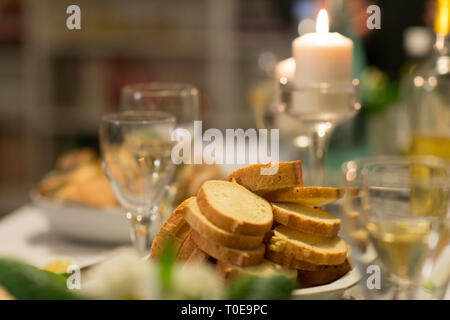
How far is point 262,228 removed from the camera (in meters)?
0.46

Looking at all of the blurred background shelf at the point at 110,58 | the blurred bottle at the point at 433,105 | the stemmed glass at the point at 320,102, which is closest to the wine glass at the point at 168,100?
the stemmed glass at the point at 320,102

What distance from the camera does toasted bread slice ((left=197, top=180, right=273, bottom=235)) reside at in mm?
455

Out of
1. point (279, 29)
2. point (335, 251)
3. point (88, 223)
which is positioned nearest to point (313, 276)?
point (335, 251)

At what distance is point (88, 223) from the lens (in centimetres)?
86

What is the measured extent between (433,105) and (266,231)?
622mm

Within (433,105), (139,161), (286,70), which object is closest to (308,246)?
(139,161)

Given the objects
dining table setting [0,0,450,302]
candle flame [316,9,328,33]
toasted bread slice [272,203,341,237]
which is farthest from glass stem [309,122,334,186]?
toasted bread slice [272,203,341,237]

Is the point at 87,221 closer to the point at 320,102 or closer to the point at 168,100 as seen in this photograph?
the point at 168,100

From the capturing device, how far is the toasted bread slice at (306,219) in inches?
19.3

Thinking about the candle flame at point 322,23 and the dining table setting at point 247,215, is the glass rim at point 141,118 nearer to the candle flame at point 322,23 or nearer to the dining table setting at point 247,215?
the dining table setting at point 247,215

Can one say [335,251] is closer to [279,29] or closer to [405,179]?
[405,179]

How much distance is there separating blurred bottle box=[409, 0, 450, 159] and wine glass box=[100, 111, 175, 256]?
20.0 inches

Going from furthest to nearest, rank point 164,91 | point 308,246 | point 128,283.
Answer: point 164,91 → point 308,246 → point 128,283

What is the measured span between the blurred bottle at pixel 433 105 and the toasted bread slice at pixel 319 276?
55cm
